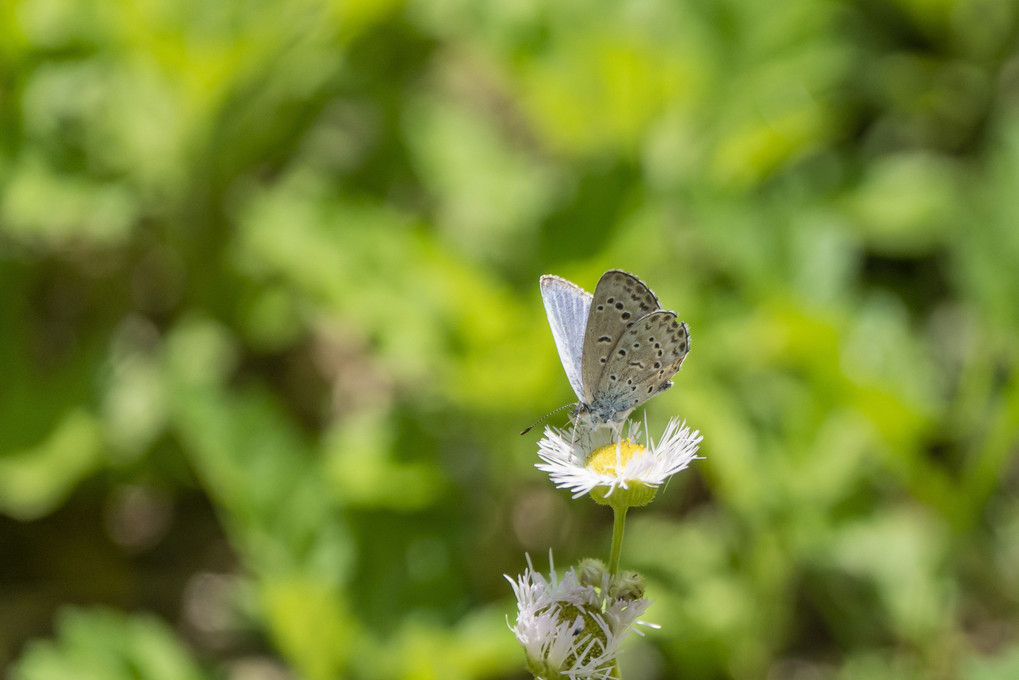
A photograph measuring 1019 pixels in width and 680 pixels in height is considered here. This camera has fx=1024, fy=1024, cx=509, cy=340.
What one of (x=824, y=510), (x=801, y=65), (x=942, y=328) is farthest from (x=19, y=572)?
(x=942, y=328)

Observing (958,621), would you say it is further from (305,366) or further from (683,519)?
(305,366)

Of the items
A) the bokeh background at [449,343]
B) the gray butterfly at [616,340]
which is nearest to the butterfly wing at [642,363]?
the gray butterfly at [616,340]

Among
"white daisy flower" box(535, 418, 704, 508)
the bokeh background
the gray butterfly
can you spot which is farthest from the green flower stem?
the bokeh background

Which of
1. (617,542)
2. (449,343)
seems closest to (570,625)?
(617,542)

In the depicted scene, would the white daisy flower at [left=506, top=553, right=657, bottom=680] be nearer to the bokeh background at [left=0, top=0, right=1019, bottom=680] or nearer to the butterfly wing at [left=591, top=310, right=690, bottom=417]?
the butterfly wing at [left=591, top=310, right=690, bottom=417]

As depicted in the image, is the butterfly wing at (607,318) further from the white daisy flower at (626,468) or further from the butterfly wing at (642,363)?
the white daisy flower at (626,468)

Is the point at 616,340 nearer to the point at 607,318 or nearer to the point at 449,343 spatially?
the point at 607,318
